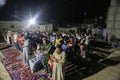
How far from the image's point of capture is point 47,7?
34688 millimetres

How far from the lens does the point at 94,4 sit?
32688mm

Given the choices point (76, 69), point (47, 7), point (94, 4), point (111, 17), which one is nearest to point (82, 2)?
point (94, 4)

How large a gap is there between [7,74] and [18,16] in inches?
1047

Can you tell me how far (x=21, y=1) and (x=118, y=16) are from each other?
23.8m

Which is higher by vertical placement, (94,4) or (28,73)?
(94,4)

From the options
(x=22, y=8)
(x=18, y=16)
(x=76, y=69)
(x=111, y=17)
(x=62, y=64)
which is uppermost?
(x=22, y=8)

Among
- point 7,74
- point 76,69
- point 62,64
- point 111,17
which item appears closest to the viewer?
point 62,64

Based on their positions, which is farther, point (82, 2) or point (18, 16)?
point (82, 2)

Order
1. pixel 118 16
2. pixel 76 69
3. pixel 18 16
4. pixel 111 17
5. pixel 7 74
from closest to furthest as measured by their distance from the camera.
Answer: pixel 7 74 → pixel 76 69 → pixel 118 16 → pixel 111 17 → pixel 18 16

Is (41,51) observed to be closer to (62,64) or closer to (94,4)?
(62,64)

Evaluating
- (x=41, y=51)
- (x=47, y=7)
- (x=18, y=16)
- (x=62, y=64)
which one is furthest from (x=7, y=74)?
(x=47, y=7)

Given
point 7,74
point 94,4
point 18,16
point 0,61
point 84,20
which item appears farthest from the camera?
point 84,20

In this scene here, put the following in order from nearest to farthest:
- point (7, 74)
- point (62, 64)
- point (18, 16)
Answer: point (62, 64) → point (7, 74) → point (18, 16)

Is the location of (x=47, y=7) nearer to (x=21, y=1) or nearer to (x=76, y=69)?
(x=21, y=1)
